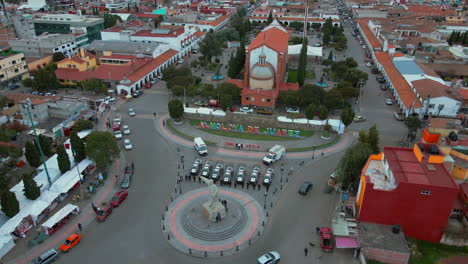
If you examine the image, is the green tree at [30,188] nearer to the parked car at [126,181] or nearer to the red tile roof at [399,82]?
the parked car at [126,181]

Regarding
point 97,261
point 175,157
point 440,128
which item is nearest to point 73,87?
point 175,157

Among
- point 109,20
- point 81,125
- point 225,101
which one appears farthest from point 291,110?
point 109,20

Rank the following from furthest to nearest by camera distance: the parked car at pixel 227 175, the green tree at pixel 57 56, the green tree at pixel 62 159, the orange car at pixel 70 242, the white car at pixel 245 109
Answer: the green tree at pixel 57 56 < the white car at pixel 245 109 < the parked car at pixel 227 175 < the green tree at pixel 62 159 < the orange car at pixel 70 242

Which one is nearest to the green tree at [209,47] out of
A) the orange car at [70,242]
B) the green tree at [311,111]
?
the green tree at [311,111]

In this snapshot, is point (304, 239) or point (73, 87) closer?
point (304, 239)

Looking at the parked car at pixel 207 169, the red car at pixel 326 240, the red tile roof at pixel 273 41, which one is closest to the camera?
the red car at pixel 326 240

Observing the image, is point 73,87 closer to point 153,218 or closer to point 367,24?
point 153,218
